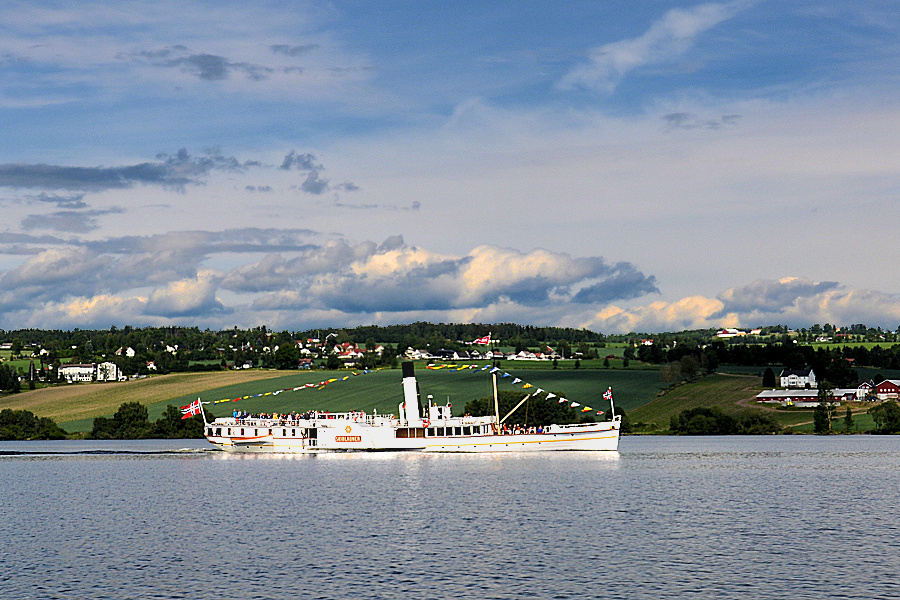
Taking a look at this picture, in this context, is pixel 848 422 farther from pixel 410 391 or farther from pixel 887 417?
pixel 410 391

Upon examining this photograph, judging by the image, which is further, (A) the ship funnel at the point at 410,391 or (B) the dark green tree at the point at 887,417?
(B) the dark green tree at the point at 887,417

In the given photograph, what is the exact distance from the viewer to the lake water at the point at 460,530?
46.5m

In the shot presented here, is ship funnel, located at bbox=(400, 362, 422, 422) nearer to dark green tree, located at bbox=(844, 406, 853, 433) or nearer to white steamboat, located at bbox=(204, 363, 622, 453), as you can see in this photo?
white steamboat, located at bbox=(204, 363, 622, 453)

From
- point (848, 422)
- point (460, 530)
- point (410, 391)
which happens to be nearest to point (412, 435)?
point (410, 391)

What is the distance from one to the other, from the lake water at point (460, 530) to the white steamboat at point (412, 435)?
19.1m

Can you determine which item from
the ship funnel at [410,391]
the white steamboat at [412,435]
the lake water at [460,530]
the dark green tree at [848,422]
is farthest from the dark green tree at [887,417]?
the ship funnel at [410,391]

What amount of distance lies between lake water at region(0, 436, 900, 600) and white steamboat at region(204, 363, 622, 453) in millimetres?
19110

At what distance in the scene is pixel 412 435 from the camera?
142375mm

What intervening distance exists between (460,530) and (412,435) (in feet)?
257

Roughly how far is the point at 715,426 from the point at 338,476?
112208 mm

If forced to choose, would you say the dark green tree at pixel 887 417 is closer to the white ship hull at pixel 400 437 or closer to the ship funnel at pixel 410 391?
the white ship hull at pixel 400 437

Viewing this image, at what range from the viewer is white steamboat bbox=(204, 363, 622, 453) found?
139 m

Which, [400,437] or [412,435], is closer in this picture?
[412,435]

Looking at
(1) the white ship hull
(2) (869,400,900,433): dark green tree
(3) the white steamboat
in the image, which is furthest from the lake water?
(2) (869,400,900,433): dark green tree
